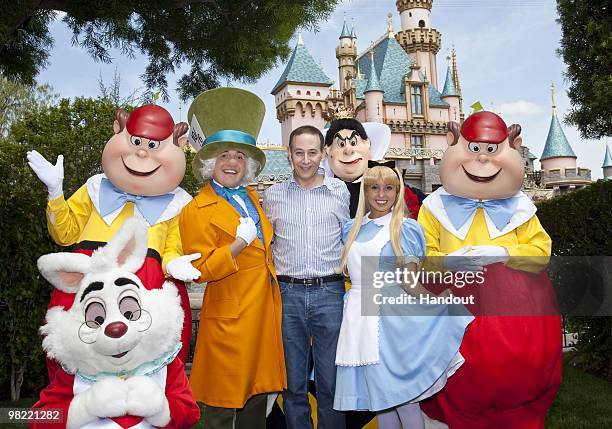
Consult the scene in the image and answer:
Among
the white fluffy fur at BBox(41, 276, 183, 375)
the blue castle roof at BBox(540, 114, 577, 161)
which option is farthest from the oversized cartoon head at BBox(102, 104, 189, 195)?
the blue castle roof at BBox(540, 114, 577, 161)

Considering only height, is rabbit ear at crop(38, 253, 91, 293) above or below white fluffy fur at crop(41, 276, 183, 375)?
above

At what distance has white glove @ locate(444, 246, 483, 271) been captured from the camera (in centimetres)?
298

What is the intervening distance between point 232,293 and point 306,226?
0.58 metres

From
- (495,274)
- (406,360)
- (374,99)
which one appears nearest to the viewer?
(406,360)

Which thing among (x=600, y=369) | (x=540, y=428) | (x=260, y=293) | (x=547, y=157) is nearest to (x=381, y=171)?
(x=260, y=293)

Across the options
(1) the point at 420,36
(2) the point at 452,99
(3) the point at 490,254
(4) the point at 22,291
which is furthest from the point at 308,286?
(1) the point at 420,36

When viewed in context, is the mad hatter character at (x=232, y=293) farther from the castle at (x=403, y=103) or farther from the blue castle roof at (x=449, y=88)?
the blue castle roof at (x=449, y=88)

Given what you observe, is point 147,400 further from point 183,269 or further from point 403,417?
point 403,417

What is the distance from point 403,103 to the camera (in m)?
32.2

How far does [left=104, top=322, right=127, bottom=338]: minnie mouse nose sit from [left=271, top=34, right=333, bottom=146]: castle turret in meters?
28.2

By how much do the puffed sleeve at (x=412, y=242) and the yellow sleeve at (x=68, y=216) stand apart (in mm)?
1764

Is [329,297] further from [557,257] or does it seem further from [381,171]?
[557,257]

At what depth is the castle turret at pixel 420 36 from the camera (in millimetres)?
36156

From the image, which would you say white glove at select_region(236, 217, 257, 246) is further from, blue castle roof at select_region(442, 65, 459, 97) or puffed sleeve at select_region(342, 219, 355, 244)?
blue castle roof at select_region(442, 65, 459, 97)
